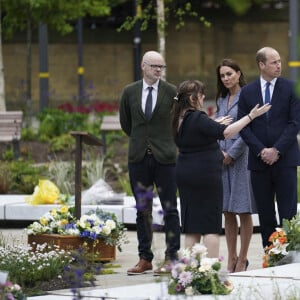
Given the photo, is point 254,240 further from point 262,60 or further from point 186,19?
point 186,19

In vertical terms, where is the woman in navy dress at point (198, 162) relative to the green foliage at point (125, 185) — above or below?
above

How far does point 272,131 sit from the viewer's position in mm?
9469

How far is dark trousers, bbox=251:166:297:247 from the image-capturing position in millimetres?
9508

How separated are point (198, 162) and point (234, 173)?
35.5 inches

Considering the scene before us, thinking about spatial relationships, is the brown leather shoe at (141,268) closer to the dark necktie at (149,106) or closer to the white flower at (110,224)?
the white flower at (110,224)

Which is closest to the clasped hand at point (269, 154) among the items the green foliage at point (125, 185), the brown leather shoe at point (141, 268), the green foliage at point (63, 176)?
the brown leather shoe at point (141, 268)

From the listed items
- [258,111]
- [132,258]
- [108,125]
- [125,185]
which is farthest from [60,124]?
[258,111]

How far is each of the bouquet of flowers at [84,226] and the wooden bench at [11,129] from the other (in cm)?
679

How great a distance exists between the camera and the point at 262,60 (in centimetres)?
948

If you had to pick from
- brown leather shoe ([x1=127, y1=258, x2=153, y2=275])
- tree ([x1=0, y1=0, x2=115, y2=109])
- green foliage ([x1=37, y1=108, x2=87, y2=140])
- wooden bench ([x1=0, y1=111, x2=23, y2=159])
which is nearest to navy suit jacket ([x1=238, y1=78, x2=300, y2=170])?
brown leather shoe ([x1=127, y1=258, x2=153, y2=275])

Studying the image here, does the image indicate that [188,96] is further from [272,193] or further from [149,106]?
[272,193]

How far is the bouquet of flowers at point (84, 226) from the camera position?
10414 millimetres

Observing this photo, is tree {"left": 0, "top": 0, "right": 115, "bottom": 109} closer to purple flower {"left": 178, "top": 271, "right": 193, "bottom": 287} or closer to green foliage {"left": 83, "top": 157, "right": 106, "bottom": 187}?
green foliage {"left": 83, "top": 157, "right": 106, "bottom": 187}

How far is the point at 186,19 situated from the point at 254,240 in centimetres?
2827
